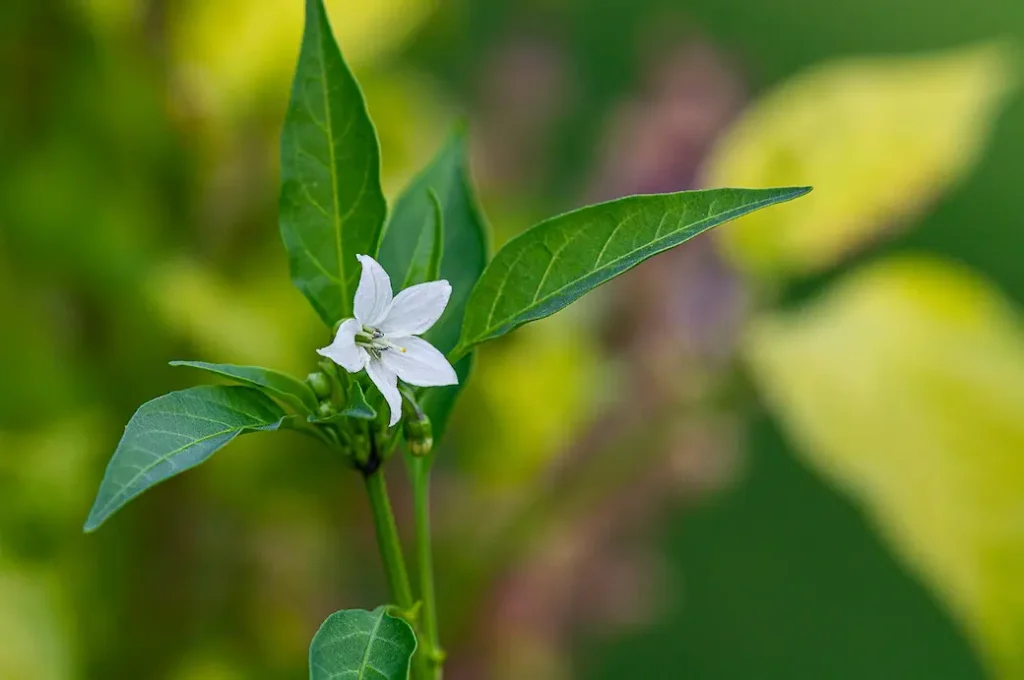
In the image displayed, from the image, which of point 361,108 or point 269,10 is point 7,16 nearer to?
point 269,10

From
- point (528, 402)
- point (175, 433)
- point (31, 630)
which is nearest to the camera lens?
point (175, 433)

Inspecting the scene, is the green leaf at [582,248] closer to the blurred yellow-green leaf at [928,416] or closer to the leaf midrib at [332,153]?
the leaf midrib at [332,153]

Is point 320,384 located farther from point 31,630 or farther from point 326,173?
point 31,630

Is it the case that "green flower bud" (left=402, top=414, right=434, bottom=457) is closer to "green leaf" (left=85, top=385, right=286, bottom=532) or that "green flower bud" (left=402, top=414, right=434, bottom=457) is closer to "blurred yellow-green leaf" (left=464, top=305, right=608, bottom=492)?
"green leaf" (left=85, top=385, right=286, bottom=532)

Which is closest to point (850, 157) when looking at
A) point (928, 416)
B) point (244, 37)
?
point (928, 416)

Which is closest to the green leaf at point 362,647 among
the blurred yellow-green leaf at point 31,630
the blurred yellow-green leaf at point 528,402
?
the blurred yellow-green leaf at point 31,630
